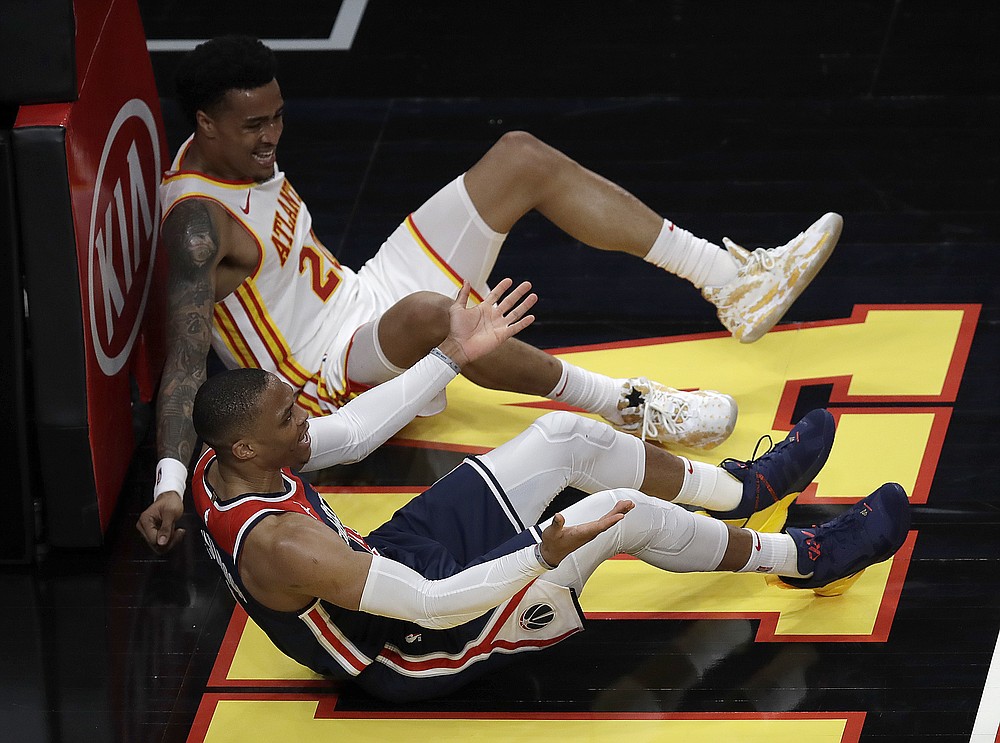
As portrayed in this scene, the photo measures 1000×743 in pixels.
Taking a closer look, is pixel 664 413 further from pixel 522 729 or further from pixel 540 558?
pixel 540 558

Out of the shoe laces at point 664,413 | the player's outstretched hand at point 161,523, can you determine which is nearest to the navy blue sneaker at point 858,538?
the shoe laces at point 664,413

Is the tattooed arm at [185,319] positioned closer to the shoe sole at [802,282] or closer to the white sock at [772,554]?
the white sock at [772,554]

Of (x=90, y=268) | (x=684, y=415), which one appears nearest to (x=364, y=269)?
(x=90, y=268)

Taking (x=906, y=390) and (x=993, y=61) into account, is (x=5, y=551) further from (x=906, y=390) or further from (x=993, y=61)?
(x=993, y=61)

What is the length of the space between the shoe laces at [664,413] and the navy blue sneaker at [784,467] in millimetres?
396

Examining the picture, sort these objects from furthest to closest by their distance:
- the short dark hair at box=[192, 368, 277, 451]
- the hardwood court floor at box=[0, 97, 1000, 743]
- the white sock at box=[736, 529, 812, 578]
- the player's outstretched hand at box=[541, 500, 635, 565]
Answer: the white sock at box=[736, 529, 812, 578], the hardwood court floor at box=[0, 97, 1000, 743], the short dark hair at box=[192, 368, 277, 451], the player's outstretched hand at box=[541, 500, 635, 565]

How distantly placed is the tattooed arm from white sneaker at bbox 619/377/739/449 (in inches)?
45.6

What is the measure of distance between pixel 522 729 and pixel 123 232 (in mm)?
1726

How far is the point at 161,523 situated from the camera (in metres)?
3.06

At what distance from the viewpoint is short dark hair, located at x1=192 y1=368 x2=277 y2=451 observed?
8.87 feet

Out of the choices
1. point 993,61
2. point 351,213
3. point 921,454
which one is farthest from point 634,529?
point 993,61

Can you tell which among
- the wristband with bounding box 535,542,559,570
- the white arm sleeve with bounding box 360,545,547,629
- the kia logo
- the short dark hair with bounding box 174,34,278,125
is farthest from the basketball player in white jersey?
the wristband with bounding box 535,542,559,570

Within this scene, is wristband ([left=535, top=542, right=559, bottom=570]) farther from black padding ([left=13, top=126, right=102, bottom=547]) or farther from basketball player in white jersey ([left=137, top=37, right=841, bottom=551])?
black padding ([left=13, top=126, right=102, bottom=547])

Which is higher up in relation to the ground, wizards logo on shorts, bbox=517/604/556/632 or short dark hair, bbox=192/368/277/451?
short dark hair, bbox=192/368/277/451
